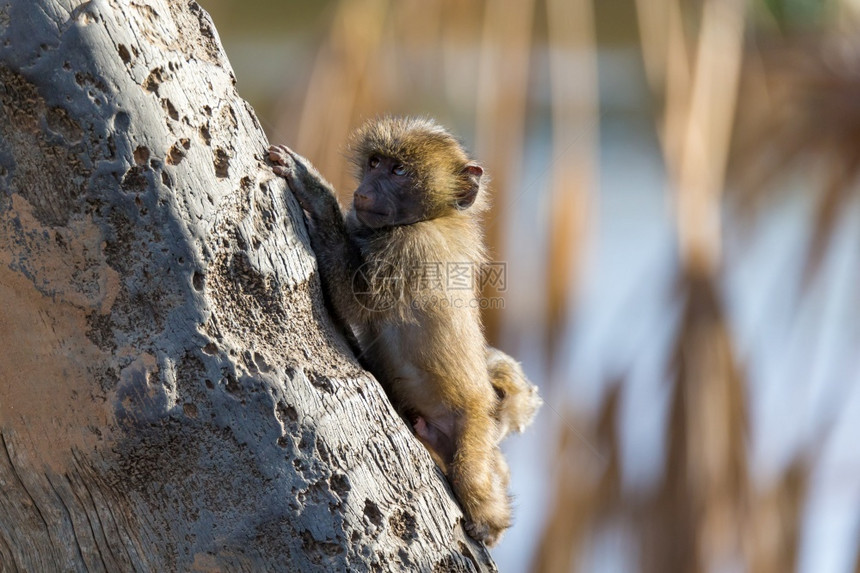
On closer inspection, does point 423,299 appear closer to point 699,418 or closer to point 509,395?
point 509,395

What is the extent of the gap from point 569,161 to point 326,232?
4.90 m

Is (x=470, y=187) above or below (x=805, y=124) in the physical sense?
below

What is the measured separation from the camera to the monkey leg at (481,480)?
286 cm

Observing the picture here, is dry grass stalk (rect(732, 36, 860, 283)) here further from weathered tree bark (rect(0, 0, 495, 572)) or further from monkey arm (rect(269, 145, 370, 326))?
weathered tree bark (rect(0, 0, 495, 572))

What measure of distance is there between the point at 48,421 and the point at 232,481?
1.51 feet

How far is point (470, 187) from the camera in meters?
3.69

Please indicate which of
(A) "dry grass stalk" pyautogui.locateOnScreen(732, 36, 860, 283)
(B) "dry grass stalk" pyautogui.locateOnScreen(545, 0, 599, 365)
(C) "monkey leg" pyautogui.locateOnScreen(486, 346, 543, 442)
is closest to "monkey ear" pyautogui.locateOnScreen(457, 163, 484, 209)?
(C) "monkey leg" pyautogui.locateOnScreen(486, 346, 543, 442)

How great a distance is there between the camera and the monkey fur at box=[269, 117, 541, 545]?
9.41 feet

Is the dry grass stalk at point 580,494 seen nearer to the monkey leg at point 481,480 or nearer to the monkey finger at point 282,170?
the monkey leg at point 481,480

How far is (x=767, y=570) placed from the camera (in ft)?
23.3

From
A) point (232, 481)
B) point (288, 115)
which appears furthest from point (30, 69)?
point (288, 115)

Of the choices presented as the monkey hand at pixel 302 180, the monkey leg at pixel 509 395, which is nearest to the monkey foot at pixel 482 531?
the monkey leg at pixel 509 395
